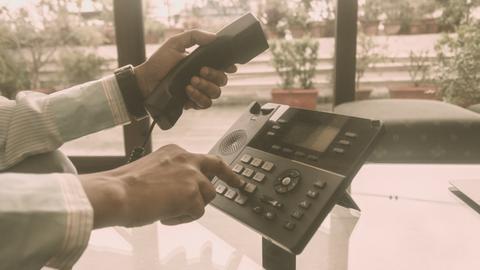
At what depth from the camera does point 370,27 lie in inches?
111

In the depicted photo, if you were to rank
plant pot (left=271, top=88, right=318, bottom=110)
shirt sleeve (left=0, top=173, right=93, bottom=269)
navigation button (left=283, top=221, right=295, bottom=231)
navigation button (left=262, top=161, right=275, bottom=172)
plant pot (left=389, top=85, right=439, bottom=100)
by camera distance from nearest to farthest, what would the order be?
shirt sleeve (left=0, top=173, right=93, bottom=269), navigation button (left=283, top=221, right=295, bottom=231), navigation button (left=262, top=161, right=275, bottom=172), plant pot (left=389, top=85, right=439, bottom=100), plant pot (left=271, top=88, right=318, bottom=110)

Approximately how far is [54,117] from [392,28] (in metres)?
2.57

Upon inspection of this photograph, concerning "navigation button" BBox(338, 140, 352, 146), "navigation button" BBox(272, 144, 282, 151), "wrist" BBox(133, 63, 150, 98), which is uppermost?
"wrist" BBox(133, 63, 150, 98)

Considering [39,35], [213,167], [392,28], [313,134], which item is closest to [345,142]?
[313,134]

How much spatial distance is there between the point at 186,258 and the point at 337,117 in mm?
300

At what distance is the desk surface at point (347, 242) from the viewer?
62cm

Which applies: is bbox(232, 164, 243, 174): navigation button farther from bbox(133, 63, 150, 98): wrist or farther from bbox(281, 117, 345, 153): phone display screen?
bbox(133, 63, 150, 98): wrist

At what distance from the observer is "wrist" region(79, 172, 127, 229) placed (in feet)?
1.23

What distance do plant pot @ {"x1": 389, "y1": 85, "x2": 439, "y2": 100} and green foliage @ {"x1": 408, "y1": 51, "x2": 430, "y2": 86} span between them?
55 mm

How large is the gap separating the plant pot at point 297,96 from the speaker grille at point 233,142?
2404 mm

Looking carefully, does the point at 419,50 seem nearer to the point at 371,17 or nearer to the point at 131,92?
the point at 371,17

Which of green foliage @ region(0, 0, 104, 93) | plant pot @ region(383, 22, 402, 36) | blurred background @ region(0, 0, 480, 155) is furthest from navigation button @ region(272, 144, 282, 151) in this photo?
plant pot @ region(383, 22, 402, 36)

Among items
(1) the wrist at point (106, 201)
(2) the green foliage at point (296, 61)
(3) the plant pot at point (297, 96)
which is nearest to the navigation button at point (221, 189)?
(1) the wrist at point (106, 201)

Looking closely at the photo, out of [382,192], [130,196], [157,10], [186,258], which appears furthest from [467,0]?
[130,196]
